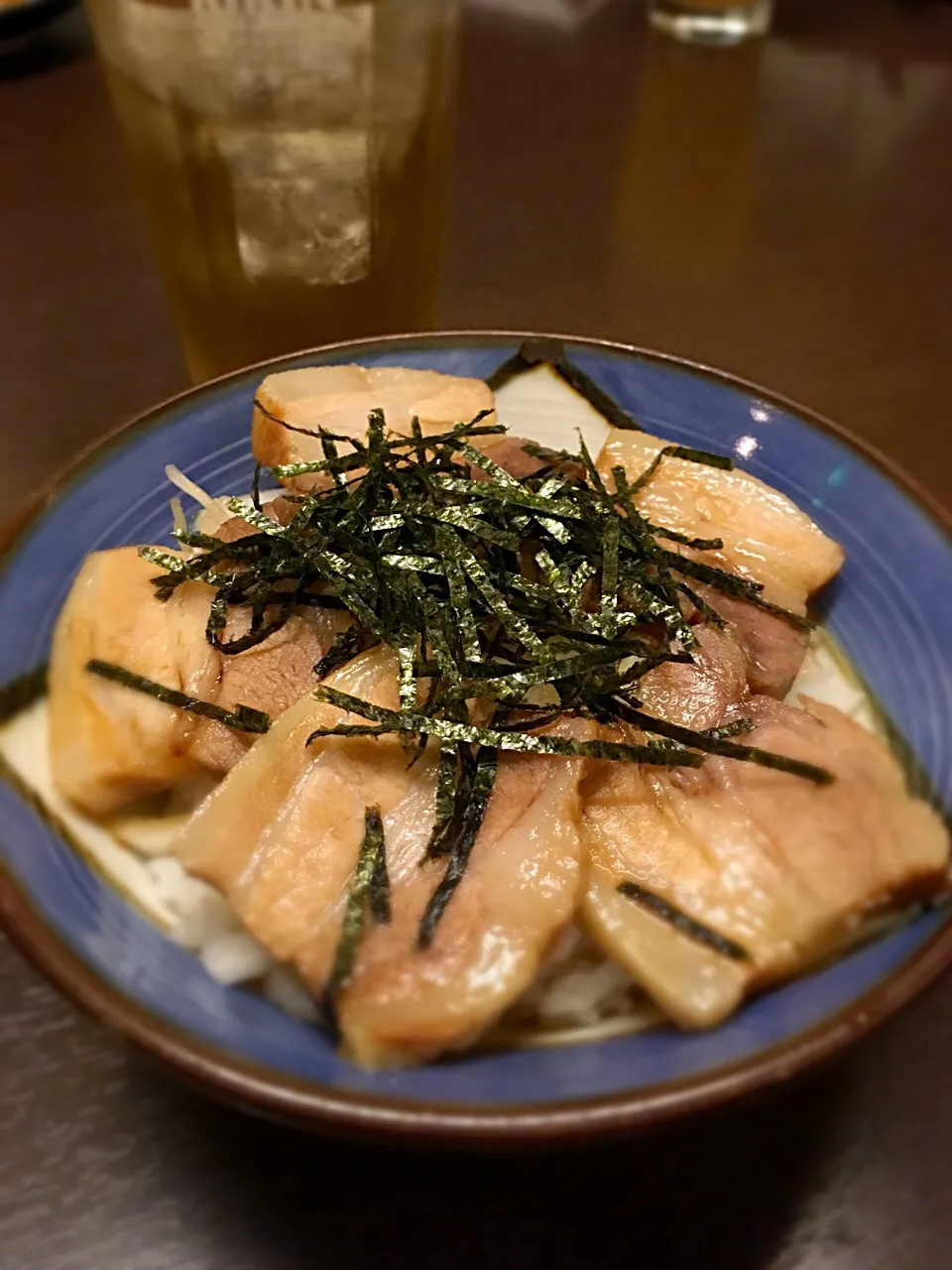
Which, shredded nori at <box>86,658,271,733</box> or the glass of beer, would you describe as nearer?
shredded nori at <box>86,658,271,733</box>

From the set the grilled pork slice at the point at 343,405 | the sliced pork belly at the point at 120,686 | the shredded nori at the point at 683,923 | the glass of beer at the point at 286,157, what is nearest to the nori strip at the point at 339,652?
the sliced pork belly at the point at 120,686

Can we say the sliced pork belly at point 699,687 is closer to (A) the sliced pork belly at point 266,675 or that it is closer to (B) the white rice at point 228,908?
(B) the white rice at point 228,908

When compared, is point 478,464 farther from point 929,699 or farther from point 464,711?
point 929,699

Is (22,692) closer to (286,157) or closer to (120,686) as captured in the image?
(120,686)

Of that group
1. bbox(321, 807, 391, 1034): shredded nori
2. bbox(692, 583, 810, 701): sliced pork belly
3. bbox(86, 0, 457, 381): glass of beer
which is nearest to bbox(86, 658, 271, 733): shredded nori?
bbox(321, 807, 391, 1034): shredded nori

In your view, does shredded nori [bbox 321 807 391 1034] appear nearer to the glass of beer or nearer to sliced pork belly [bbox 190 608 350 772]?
sliced pork belly [bbox 190 608 350 772]

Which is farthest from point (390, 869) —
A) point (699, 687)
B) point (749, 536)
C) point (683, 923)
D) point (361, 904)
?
point (749, 536)
